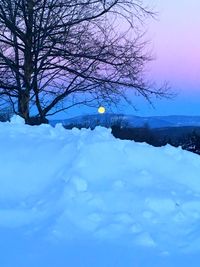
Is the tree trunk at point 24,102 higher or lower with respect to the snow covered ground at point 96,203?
higher

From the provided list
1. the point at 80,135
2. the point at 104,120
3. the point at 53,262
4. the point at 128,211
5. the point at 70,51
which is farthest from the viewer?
the point at 104,120

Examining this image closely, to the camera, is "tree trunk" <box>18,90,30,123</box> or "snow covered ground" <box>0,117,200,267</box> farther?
"tree trunk" <box>18,90,30,123</box>

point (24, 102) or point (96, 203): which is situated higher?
point (24, 102)

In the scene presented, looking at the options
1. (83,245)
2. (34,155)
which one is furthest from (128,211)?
(34,155)

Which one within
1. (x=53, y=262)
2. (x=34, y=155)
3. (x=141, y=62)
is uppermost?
(x=141, y=62)

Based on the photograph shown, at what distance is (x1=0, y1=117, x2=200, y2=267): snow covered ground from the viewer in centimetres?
438

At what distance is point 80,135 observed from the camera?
265 inches

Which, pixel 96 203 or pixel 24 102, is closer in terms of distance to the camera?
pixel 96 203

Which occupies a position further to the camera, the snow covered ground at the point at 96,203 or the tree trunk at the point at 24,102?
the tree trunk at the point at 24,102

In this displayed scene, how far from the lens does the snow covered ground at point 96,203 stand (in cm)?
438

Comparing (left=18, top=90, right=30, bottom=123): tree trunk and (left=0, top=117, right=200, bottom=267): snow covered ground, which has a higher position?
(left=18, top=90, right=30, bottom=123): tree trunk

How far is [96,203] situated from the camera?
5.06m

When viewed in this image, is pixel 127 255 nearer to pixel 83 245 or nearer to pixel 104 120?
pixel 83 245

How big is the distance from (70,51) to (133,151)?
7.56 metres
